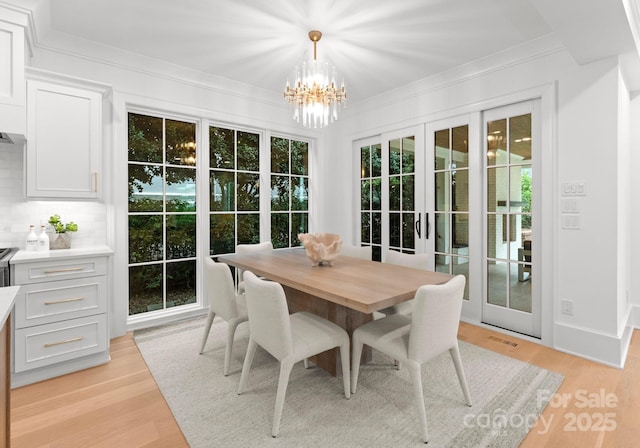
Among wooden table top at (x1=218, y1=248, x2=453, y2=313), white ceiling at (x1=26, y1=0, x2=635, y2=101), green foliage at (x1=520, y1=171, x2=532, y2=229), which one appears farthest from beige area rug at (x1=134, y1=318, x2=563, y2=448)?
white ceiling at (x1=26, y1=0, x2=635, y2=101)

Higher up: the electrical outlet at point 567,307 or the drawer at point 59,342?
the electrical outlet at point 567,307

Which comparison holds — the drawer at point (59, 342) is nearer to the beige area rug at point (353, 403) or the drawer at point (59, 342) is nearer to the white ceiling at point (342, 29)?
the beige area rug at point (353, 403)

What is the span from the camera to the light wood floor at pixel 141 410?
1755 millimetres

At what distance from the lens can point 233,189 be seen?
3.98 meters

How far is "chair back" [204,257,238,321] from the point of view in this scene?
7.64 feet

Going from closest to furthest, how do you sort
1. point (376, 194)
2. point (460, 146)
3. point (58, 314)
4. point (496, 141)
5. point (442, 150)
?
point (58, 314)
point (496, 141)
point (460, 146)
point (442, 150)
point (376, 194)

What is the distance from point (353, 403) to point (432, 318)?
2.57 ft

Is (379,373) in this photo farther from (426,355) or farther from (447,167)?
(447,167)

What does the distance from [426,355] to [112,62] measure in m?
3.58

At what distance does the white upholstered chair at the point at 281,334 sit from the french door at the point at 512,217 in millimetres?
1990

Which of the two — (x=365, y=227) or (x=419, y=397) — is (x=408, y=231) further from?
(x=419, y=397)

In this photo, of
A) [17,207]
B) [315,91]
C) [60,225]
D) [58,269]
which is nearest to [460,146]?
[315,91]

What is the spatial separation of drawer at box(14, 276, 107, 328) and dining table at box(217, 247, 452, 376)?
3.28 feet

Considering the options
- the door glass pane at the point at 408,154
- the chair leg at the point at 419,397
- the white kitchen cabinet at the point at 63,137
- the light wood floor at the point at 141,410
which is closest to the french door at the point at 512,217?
the light wood floor at the point at 141,410
